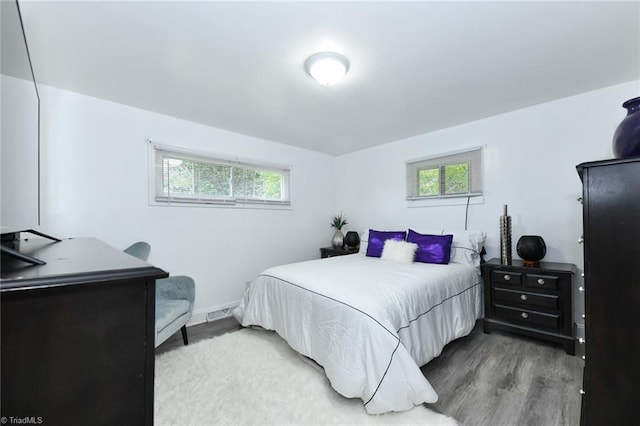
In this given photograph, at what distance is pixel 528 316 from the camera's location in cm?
238

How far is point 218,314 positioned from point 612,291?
10.7 feet

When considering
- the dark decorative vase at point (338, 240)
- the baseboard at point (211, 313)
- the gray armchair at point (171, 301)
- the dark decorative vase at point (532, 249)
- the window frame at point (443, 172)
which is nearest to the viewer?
the gray armchair at point (171, 301)

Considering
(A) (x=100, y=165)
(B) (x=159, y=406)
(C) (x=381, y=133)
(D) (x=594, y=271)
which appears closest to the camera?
(D) (x=594, y=271)

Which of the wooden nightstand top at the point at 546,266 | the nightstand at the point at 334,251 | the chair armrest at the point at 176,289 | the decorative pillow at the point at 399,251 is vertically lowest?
the chair armrest at the point at 176,289

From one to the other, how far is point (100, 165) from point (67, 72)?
31.3 inches

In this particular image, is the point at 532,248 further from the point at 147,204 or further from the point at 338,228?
the point at 147,204

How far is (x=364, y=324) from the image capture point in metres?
1.62

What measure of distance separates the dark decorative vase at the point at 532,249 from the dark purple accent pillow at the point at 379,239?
3.88ft

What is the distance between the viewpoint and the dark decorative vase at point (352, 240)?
13.4 feet

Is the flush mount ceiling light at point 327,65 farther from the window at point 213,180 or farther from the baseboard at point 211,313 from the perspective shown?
the baseboard at point 211,313

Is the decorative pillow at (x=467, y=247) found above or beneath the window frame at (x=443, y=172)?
beneath

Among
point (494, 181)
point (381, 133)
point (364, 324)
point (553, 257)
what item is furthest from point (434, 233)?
point (364, 324)

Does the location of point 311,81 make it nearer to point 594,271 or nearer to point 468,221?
point 594,271

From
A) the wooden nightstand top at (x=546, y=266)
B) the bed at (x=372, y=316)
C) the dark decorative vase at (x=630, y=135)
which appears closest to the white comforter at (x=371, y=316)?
the bed at (x=372, y=316)
